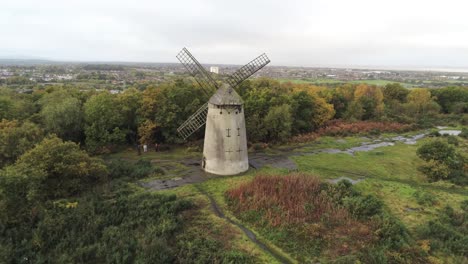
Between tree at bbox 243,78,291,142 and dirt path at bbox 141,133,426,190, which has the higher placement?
tree at bbox 243,78,291,142

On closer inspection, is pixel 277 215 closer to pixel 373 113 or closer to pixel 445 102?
pixel 373 113

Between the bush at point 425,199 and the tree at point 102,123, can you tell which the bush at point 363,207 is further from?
the tree at point 102,123

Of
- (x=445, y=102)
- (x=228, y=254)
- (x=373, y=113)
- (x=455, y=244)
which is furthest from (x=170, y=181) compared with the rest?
(x=445, y=102)

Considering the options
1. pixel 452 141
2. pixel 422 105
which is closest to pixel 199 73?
pixel 452 141

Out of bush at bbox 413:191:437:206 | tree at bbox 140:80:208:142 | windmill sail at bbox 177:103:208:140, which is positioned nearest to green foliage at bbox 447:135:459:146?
bush at bbox 413:191:437:206

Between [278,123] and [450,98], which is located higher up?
[450,98]

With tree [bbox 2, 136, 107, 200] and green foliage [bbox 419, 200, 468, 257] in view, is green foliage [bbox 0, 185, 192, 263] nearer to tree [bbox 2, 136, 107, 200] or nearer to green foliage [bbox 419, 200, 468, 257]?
tree [bbox 2, 136, 107, 200]

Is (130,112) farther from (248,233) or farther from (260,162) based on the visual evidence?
(248,233)
